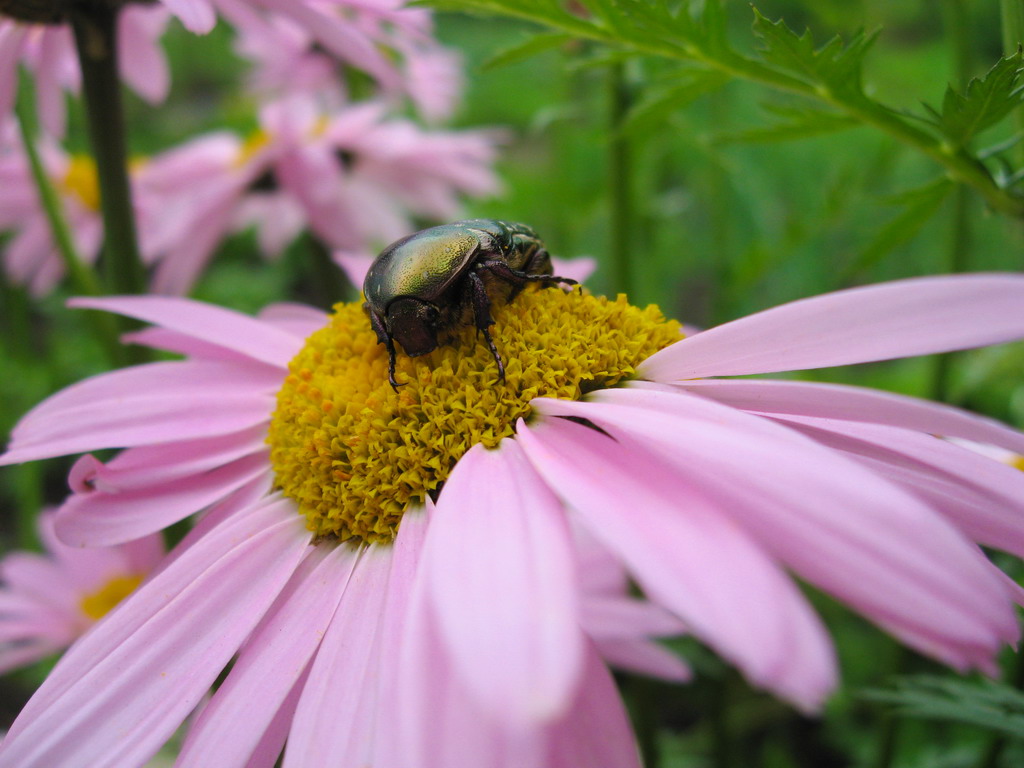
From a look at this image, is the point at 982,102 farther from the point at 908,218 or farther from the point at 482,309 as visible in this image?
the point at 482,309

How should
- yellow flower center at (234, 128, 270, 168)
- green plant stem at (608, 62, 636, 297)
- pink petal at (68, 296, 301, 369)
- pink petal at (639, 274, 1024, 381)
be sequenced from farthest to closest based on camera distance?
yellow flower center at (234, 128, 270, 168) < green plant stem at (608, 62, 636, 297) < pink petal at (68, 296, 301, 369) < pink petal at (639, 274, 1024, 381)

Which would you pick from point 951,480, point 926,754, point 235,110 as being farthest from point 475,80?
point 951,480

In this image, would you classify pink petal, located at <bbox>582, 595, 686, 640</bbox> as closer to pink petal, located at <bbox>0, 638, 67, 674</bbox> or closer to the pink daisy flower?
the pink daisy flower

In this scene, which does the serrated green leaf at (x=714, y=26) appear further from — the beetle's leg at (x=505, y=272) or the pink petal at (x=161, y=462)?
the pink petal at (x=161, y=462)

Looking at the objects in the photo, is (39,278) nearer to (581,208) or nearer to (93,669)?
(581,208)

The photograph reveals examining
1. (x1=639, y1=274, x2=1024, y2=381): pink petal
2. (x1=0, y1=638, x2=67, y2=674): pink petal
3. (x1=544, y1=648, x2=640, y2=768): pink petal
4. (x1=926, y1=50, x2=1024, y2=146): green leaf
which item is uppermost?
(x1=926, y1=50, x2=1024, y2=146): green leaf

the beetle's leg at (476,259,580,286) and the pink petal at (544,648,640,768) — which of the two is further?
the beetle's leg at (476,259,580,286)

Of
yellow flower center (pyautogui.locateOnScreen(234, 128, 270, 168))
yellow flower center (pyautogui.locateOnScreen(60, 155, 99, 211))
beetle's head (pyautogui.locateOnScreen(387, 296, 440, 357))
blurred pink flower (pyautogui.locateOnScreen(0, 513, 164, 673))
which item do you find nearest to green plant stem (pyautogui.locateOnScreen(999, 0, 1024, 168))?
beetle's head (pyautogui.locateOnScreen(387, 296, 440, 357))

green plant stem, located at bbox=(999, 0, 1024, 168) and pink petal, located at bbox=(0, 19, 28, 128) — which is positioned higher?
pink petal, located at bbox=(0, 19, 28, 128)
